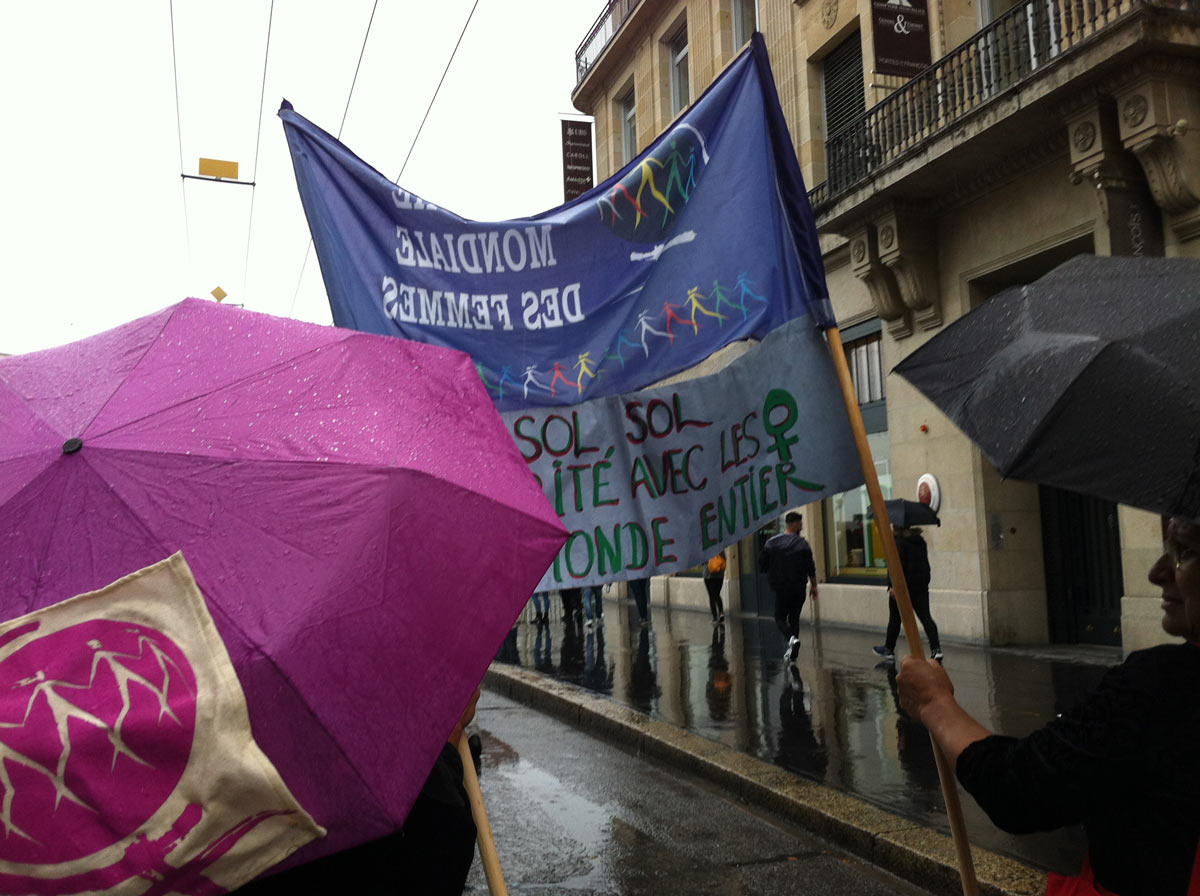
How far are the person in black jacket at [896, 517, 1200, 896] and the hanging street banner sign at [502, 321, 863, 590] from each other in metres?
1.53

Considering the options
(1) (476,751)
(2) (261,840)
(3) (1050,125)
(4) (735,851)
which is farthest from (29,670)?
(3) (1050,125)

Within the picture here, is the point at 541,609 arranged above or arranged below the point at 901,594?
below


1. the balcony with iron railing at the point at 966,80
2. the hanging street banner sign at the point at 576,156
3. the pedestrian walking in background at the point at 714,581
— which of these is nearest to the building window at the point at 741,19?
the balcony with iron railing at the point at 966,80

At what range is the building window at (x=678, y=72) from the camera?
23.0 meters

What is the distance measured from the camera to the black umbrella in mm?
1900

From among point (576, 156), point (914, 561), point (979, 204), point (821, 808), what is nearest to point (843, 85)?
point (979, 204)

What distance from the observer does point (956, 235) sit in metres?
14.6

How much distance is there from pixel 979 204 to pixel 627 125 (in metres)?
13.7

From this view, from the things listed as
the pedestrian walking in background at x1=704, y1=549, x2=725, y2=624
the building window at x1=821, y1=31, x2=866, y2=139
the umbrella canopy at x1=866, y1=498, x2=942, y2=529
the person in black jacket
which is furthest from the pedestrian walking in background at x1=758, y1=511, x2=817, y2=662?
the person in black jacket

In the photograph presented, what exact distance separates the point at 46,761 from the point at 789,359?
2.45 meters

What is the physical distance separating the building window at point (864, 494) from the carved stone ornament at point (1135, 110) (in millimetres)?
5484

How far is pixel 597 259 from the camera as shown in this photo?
12.0 feet

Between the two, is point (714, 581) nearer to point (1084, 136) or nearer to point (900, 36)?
point (900, 36)

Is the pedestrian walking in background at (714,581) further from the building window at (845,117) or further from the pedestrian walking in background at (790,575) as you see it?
the building window at (845,117)
